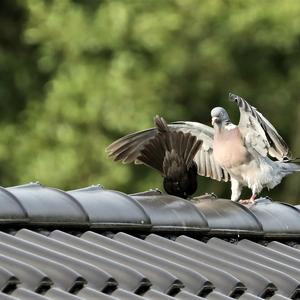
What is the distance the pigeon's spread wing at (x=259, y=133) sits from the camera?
6.99 meters

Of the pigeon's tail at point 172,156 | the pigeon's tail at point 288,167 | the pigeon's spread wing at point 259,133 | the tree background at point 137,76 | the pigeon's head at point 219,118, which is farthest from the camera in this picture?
the tree background at point 137,76

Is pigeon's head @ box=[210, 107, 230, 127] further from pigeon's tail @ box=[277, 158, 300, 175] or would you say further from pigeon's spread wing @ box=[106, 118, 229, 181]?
pigeon's tail @ box=[277, 158, 300, 175]

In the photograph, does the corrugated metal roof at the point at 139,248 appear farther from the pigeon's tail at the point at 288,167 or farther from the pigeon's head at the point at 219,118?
the pigeon's tail at the point at 288,167

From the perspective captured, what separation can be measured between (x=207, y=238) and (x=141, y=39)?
11269 mm

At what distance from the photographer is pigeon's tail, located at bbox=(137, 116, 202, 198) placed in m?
5.42

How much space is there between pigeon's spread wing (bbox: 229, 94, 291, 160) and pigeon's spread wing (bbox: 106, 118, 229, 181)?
26cm

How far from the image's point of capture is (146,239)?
4.60 meters

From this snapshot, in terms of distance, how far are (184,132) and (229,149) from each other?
1432 mm

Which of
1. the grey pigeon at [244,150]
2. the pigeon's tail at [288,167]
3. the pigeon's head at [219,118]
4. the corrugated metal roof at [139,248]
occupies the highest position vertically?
the corrugated metal roof at [139,248]

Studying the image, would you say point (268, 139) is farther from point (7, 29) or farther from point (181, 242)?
point (7, 29)

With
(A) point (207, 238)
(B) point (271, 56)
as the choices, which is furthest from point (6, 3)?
(A) point (207, 238)

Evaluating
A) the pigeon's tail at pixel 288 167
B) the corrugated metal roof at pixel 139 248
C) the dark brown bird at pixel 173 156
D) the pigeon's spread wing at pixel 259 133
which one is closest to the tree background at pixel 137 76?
the pigeon's tail at pixel 288 167

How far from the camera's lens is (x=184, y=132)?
601 cm

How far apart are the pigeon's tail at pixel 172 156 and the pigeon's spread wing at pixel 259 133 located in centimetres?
105
